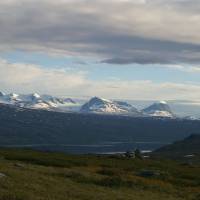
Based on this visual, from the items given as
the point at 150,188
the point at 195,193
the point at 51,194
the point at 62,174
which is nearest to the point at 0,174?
the point at 51,194

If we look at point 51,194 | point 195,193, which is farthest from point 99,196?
point 195,193

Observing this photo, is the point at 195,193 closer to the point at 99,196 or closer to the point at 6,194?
the point at 99,196

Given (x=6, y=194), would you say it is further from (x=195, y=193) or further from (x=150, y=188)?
(x=195, y=193)

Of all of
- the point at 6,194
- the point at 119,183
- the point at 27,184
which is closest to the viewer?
the point at 6,194

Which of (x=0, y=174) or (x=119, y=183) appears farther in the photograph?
(x=119, y=183)

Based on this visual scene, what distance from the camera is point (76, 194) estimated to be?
41.4 meters

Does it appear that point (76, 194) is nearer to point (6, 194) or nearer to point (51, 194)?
point (51, 194)

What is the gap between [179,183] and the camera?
70312 millimetres

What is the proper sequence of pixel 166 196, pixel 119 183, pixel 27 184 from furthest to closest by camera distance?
pixel 119 183 → pixel 166 196 → pixel 27 184

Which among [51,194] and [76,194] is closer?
[51,194]

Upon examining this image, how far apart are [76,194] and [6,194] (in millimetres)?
8597

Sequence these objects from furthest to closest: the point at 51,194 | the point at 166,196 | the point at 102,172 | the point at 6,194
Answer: the point at 102,172, the point at 166,196, the point at 51,194, the point at 6,194

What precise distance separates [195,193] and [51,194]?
24.9 meters

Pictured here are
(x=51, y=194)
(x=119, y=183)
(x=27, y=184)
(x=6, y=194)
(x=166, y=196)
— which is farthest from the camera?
(x=119, y=183)
